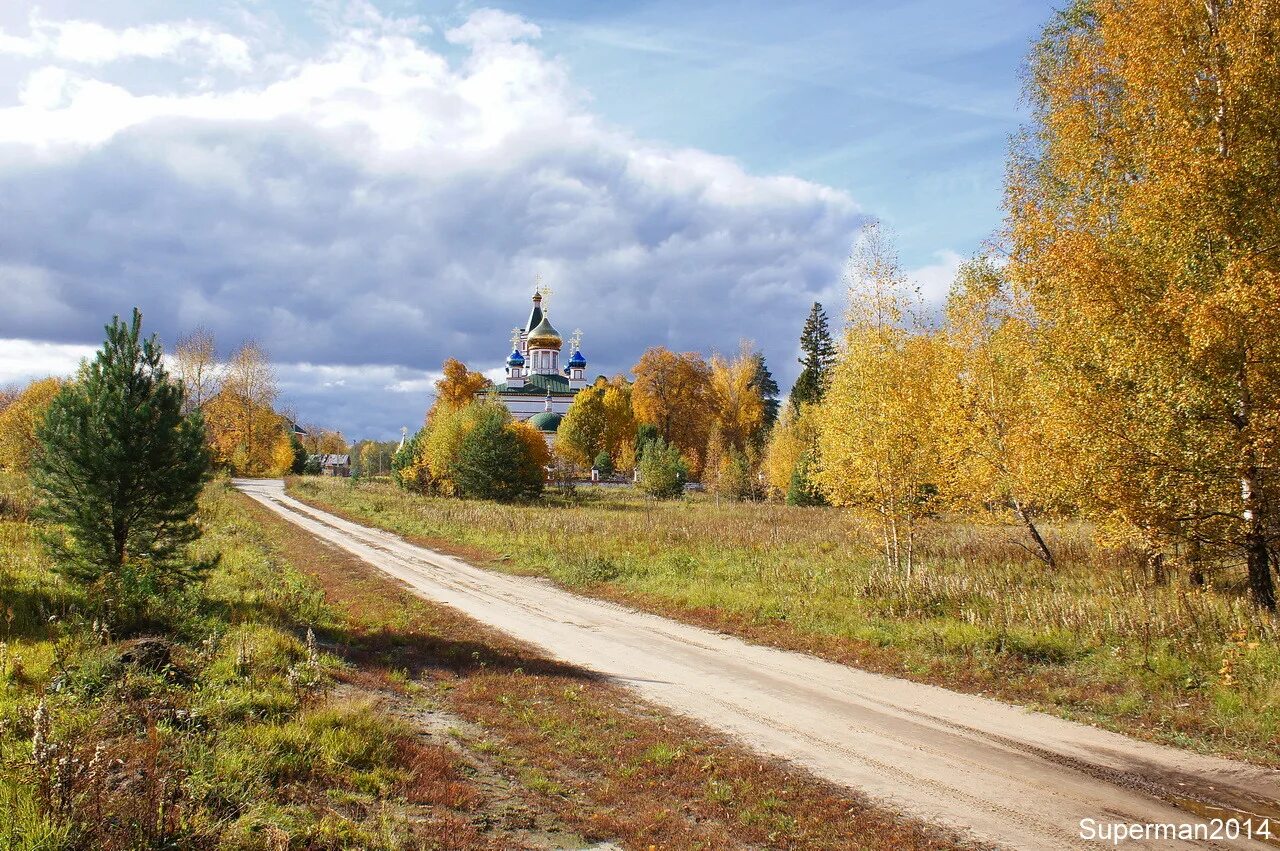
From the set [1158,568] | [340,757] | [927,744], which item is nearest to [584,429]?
[1158,568]

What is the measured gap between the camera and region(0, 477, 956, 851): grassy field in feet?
17.0

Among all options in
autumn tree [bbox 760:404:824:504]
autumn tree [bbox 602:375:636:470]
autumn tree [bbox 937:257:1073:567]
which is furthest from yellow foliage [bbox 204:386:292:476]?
autumn tree [bbox 937:257:1073:567]

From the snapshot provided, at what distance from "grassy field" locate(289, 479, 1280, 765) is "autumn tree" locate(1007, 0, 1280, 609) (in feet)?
6.11

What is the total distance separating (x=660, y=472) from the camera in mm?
52250

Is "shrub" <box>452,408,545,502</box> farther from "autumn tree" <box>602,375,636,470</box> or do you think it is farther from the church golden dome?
the church golden dome

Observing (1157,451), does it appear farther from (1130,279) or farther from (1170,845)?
(1170,845)

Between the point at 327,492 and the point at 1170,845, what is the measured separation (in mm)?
54030

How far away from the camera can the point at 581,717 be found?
9.14 meters

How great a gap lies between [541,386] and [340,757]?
306ft

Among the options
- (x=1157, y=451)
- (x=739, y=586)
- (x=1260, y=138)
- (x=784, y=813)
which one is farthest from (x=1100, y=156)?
(x=784, y=813)

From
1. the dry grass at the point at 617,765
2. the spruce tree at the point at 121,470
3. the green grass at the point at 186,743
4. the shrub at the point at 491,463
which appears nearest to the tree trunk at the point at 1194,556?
the dry grass at the point at 617,765

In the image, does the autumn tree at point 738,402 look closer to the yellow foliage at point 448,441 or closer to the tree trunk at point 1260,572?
the yellow foliage at point 448,441

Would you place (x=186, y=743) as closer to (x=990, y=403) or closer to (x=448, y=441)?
(x=990, y=403)

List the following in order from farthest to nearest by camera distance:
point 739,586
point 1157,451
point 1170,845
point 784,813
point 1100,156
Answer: point 739,586
point 1100,156
point 1157,451
point 784,813
point 1170,845
